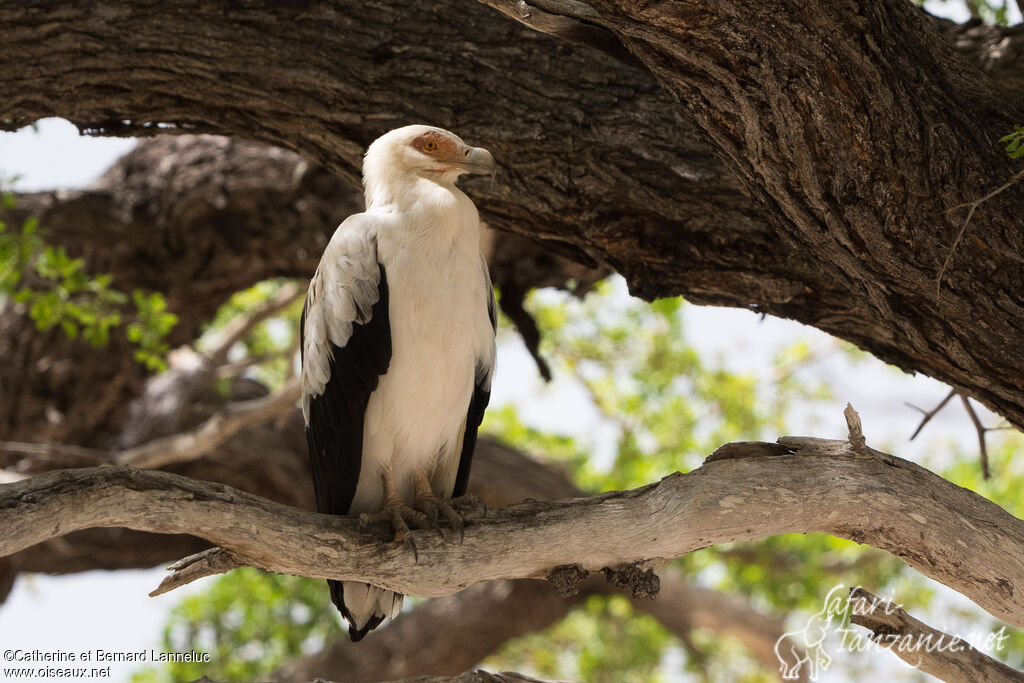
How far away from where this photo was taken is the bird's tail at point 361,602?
366 centimetres

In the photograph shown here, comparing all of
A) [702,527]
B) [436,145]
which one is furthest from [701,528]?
[436,145]

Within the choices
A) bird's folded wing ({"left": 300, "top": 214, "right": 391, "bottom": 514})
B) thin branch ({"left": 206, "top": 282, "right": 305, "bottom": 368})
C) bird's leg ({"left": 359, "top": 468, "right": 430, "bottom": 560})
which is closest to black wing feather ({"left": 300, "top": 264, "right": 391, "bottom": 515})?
bird's folded wing ({"left": 300, "top": 214, "right": 391, "bottom": 514})

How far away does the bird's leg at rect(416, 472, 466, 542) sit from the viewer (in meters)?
3.25

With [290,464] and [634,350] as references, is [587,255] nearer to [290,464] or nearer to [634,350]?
[290,464]

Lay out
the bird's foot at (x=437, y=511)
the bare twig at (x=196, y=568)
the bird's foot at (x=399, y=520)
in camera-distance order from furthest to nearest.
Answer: the bird's foot at (x=437, y=511) → the bird's foot at (x=399, y=520) → the bare twig at (x=196, y=568)

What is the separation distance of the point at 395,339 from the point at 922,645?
74.4 inches

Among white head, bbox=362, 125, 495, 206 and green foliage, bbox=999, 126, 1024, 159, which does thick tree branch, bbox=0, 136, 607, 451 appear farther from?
green foliage, bbox=999, 126, 1024, 159

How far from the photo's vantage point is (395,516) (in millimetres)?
3332

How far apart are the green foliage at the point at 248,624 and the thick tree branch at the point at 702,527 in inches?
199

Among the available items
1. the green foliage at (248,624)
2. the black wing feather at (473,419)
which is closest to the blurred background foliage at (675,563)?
the green foliage at (248,624)

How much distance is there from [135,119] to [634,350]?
518cm

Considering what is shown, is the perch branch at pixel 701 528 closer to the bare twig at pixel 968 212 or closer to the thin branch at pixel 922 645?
the thin branch at pixel 922 645

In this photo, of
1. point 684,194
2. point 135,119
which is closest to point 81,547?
point 135,119

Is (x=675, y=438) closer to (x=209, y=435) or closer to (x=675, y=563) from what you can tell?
(x=675, y=563)
